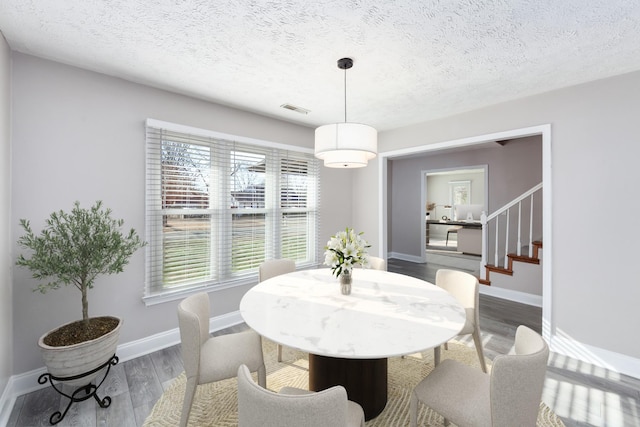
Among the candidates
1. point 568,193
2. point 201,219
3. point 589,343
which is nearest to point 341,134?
point 201,219

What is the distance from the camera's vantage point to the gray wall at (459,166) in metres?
5.38

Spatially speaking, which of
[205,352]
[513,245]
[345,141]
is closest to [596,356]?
[345,141]

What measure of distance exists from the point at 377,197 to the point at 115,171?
3.33 metres

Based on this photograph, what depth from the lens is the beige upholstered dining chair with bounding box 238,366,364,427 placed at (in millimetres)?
856

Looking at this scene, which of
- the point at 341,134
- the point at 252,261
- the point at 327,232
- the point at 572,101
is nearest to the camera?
the point at 341,134

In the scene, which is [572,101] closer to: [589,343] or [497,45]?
[497,45]

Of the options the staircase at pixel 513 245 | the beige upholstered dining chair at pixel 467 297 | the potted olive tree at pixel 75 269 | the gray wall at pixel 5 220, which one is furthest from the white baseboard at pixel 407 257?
the gray wall at pixel 5 220

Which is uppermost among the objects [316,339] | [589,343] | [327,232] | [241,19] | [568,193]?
[241,19]

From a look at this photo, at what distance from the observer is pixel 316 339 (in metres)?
1.33

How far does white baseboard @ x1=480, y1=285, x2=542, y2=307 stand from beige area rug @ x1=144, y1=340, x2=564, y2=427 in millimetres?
2017

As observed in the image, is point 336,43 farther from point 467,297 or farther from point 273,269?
point 467,297

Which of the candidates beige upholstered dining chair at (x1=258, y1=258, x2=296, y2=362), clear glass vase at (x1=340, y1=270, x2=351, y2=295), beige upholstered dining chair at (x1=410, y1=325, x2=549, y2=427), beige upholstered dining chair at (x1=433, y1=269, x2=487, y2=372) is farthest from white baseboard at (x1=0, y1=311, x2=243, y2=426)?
beige upholstered dining chair at (x1=410, y1=325, x2=549, y2=427)

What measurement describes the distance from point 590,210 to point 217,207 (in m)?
3.70

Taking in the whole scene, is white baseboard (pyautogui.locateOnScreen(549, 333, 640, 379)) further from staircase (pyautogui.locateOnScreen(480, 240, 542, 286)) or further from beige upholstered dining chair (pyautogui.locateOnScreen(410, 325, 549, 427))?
beige upholstered dining chair (pyautogui.locateOnScreen(410, 325, 549, 427))
